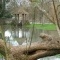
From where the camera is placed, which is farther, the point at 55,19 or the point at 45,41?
the point at 45,41

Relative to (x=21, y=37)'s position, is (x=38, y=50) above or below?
above

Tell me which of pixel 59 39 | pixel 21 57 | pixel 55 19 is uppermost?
pixel 55 19

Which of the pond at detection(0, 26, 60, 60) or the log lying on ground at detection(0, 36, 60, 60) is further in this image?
the log lying on ground at detection(0, 36, 60, 60)

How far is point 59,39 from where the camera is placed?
5312 millimetres

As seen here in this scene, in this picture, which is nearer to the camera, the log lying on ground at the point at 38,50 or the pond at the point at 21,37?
the pond at the point at 21,37

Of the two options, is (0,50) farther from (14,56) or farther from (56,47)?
(56,47)

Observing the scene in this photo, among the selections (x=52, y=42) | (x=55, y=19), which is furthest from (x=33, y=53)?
(x=55, y=19)

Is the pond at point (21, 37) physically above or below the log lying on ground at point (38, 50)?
below

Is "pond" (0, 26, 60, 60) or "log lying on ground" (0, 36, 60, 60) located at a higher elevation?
"log lying on ground" (0, 36, 60, 60)

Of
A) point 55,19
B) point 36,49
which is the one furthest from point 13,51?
point 55,19

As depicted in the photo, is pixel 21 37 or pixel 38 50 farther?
pixel 21 37

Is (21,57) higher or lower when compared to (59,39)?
lower

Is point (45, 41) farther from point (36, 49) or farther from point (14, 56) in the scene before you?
point (14, 56)

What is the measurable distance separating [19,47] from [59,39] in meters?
0.81
